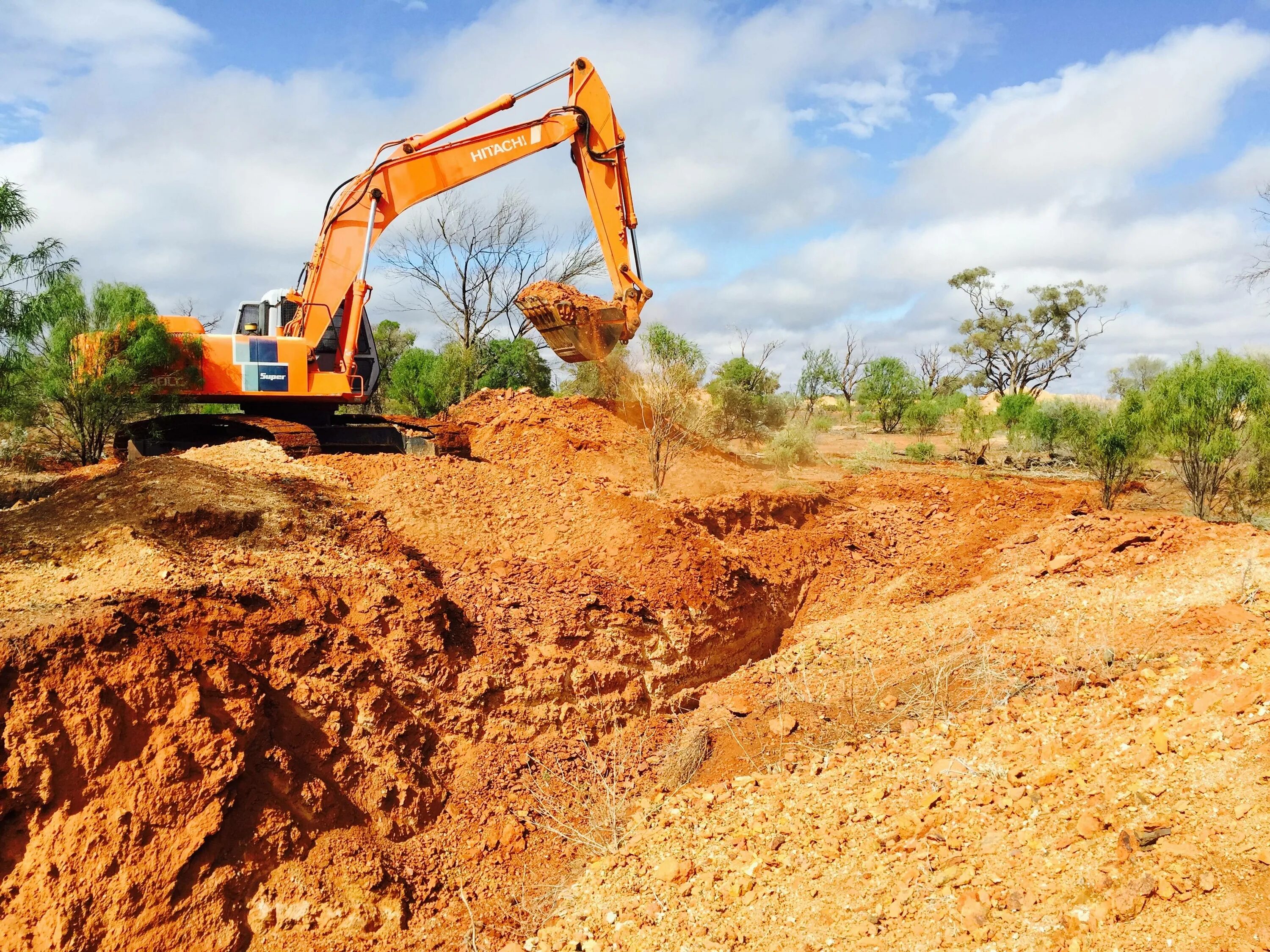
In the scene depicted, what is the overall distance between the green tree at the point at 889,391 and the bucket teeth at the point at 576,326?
649 inches

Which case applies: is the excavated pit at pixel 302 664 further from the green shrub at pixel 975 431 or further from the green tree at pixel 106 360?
the green shrub at pixel 975 431

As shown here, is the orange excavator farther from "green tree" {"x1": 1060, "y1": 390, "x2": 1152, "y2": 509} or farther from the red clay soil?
"green tree" {"x1": 1060, "y1": 390, "x2": 1152, "y2": 509}

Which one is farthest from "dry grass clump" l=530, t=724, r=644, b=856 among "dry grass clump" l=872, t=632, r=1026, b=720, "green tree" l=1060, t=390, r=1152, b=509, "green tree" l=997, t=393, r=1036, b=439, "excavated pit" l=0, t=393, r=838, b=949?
"green tree" l=997, t=393, r=1036, b=439

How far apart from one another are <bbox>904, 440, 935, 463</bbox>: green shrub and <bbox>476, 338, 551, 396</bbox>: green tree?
9233mm

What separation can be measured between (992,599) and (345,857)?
19.6 ft

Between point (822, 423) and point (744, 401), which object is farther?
point (822, 423)

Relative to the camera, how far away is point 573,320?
39.6 feet

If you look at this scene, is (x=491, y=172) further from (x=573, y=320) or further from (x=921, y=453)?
(x=921, y=453)

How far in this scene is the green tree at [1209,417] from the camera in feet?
33.6

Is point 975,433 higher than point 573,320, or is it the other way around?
point 573,320

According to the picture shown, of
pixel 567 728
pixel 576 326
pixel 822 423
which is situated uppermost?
pixel 576 326

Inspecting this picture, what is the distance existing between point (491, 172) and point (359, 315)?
266 centimetres

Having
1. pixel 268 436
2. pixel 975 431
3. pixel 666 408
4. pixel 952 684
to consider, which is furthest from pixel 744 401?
pixel 952 684

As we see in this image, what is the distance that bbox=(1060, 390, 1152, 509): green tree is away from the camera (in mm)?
11648
